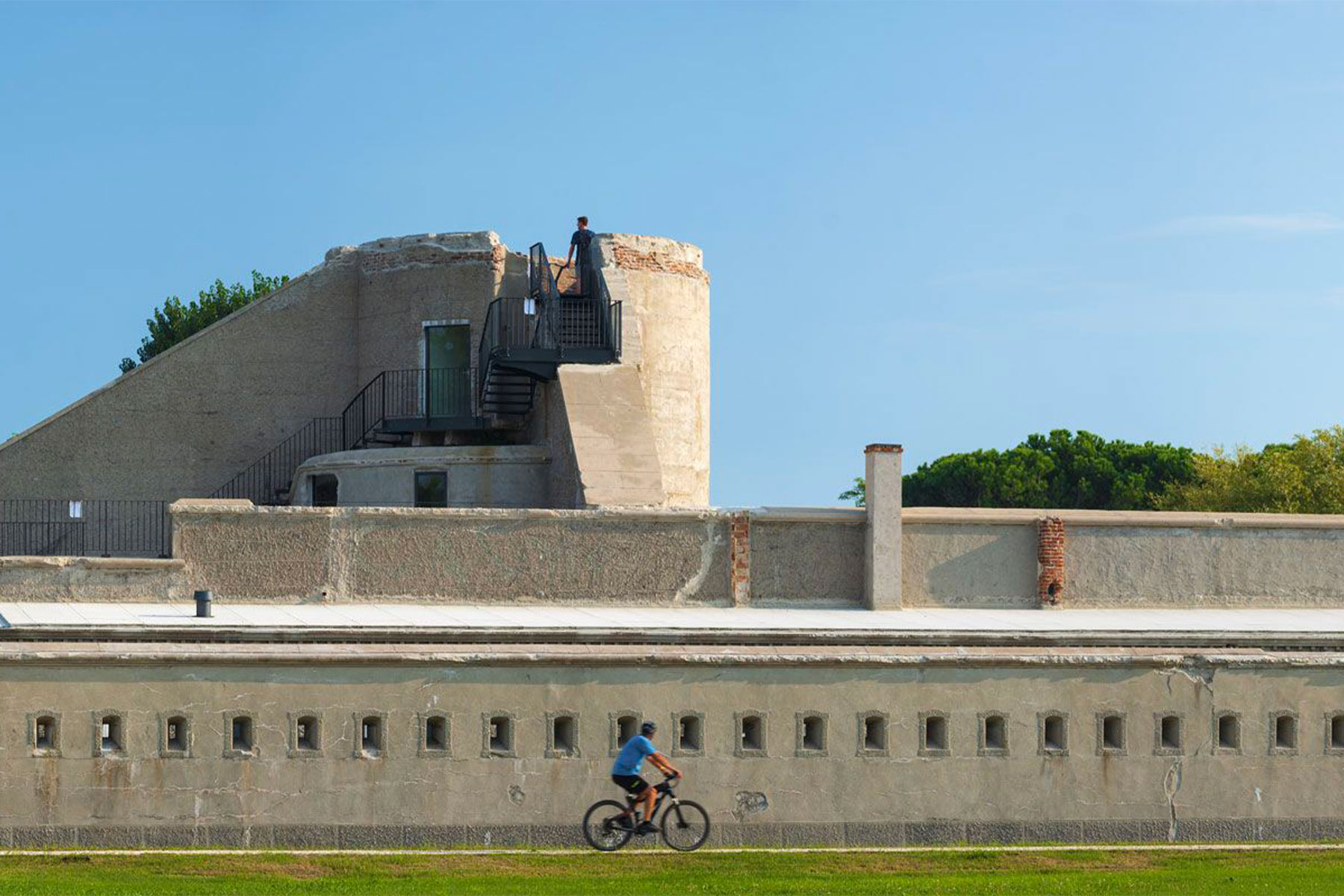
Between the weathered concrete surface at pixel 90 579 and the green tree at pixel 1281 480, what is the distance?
3247 cm

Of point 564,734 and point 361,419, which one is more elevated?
point 361,419

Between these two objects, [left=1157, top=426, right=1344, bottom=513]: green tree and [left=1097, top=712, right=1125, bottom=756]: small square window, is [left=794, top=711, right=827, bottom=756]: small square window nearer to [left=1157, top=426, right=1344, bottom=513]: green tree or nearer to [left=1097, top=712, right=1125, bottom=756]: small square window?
[left=1097, top=712, right=1125, bottom=756]: small square window

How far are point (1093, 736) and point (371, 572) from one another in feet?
29.2

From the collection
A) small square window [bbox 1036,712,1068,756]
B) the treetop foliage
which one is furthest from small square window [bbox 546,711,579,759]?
the treetop foliage

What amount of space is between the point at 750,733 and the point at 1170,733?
500cm

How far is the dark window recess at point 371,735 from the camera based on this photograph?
69.4 feet

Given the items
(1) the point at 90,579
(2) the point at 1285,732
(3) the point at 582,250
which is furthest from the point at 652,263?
(2) the point at 1285,732

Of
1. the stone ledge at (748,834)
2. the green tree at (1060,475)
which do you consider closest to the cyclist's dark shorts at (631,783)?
the stone ledge at (748,834)

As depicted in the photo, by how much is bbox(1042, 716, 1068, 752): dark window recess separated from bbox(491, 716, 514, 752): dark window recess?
604cm

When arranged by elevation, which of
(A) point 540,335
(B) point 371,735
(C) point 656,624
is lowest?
(B) point 371,735

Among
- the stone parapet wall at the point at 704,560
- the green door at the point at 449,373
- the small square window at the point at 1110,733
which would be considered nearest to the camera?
the small square window at the point at 1110,733

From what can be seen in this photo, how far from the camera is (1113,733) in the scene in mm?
23219

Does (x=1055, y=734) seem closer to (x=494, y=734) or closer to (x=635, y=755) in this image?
(x=635, y=755)

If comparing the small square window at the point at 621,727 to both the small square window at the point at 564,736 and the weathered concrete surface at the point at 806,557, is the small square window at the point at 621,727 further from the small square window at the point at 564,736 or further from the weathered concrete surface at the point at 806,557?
the weathered concrete surface at the point at 806,557
